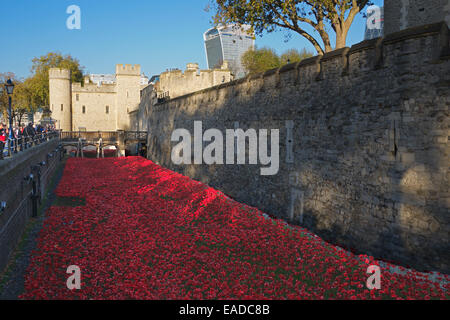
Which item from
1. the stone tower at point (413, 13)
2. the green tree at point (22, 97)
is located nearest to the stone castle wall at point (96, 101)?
the green tree at point (22, 97)

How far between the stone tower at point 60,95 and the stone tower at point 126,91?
7.80 metres

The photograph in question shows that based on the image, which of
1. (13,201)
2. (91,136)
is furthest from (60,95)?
(13,201)

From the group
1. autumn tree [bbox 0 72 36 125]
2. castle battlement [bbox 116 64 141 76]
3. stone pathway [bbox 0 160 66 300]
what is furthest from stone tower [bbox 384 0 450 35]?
autumn tree [bbox 0 72 36 125]

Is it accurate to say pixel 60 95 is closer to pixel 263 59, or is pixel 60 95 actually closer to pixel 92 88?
pixel 92 88

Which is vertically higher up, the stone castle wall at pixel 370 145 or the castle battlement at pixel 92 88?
the castle battlement at pixel 92 88

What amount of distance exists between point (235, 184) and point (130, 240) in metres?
7.18

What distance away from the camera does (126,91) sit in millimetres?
60250

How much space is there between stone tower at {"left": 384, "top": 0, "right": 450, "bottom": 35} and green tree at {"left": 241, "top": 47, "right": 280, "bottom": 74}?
1946 inches

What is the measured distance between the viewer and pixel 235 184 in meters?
16.8

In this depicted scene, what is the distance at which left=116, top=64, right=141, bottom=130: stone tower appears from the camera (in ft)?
195

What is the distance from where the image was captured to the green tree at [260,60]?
218 ft

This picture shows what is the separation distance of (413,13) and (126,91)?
51483 millimetres

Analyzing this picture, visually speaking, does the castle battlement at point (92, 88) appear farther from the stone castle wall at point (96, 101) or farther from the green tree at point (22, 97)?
the green tree at point (22, 97)
